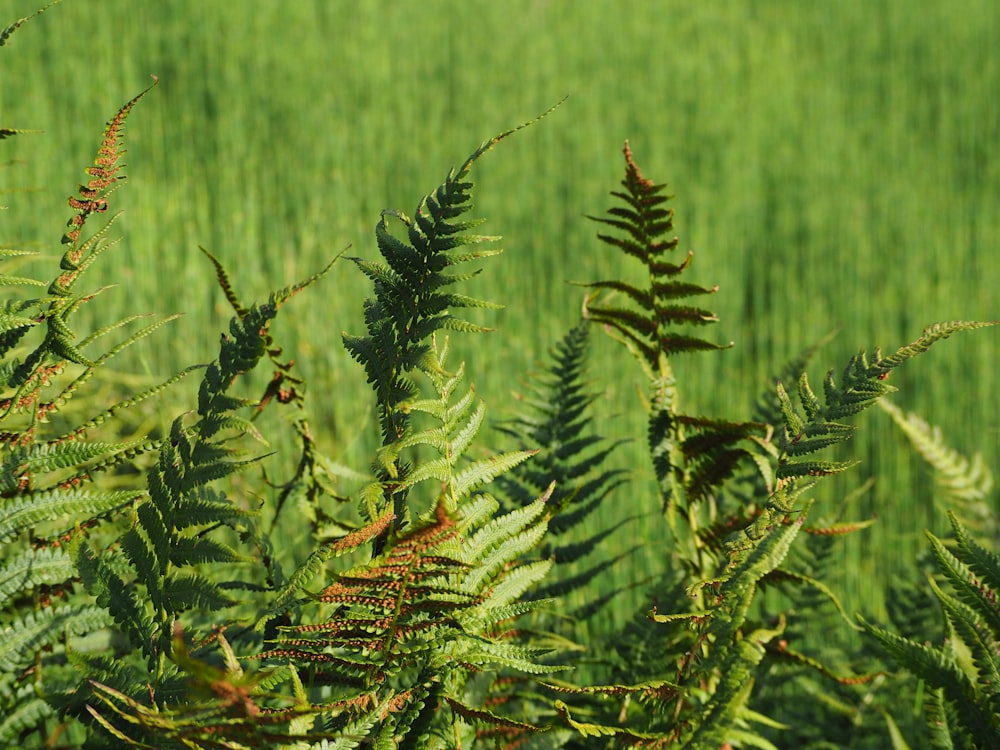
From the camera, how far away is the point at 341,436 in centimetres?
226

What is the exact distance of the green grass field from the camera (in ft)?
8.18

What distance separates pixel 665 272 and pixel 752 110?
10.3 ft

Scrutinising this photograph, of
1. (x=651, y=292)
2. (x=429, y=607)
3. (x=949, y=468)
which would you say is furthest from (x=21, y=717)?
(x=949, y=468)

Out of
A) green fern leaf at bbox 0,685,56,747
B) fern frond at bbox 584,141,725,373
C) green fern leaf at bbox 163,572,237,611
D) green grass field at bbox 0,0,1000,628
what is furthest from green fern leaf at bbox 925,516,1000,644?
green grass field at bbox 0,0,1000,628

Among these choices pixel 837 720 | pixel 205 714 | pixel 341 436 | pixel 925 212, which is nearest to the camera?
pixel 205 714

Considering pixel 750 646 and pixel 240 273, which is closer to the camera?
pixel 750 646

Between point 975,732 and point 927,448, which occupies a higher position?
point 927,448

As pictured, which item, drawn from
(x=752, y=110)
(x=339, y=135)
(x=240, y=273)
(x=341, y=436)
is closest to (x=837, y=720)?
(x=341, y=436)

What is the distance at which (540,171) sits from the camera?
3287 millimetres

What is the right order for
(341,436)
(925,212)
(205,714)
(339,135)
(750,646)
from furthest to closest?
(925,212) → (339,135) → (341,436) → (750,646) → (205,714)

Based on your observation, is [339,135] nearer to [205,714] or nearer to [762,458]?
[762,458]

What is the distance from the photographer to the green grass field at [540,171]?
8.18 feet

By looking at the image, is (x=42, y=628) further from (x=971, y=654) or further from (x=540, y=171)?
(x=540, y=171)

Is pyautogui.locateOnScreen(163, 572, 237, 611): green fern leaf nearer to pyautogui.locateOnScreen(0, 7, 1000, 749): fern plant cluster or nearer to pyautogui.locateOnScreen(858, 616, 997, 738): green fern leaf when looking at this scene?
pyautogui.locateOnScreen(0, 7, 1000, 749): fern plant cluster
